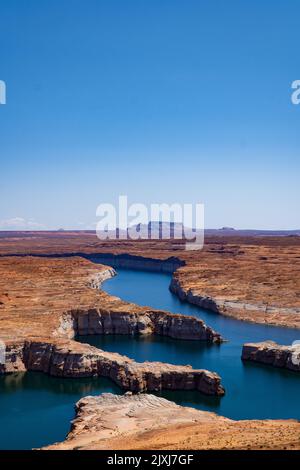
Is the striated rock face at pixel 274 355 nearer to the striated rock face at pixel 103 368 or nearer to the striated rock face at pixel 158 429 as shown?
the striated rock face at pixel 103 368

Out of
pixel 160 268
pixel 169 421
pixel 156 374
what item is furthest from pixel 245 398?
pixel 160 268

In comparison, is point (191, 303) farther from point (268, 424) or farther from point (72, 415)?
point (268, 424)

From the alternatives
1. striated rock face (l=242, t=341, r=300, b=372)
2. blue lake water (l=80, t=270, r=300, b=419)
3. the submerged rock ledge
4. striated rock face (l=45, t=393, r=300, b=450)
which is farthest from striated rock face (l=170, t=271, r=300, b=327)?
striated rock face (l=45, t=393, r=300, b=450)

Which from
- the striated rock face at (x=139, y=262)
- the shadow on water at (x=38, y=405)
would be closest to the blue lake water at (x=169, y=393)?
the shadow on water at (x=38, y=405)

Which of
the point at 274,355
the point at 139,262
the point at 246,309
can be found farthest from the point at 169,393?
the point at 139,262

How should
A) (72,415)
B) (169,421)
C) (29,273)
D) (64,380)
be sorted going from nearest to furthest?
1. (169,421)
2. (72,415)
3. (64,380)
4. (29,273)

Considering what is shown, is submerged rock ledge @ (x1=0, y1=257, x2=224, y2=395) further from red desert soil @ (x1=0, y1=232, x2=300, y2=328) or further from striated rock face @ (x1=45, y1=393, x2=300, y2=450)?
red desert soil @ (x1=0, y1=232, x2=300, y2=328)

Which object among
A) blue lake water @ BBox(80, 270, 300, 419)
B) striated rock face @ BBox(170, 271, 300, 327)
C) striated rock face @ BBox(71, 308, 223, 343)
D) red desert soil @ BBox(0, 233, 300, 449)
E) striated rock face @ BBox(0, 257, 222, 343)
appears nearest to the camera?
red desert soil @ BBox(0, 233, 300, 449)
